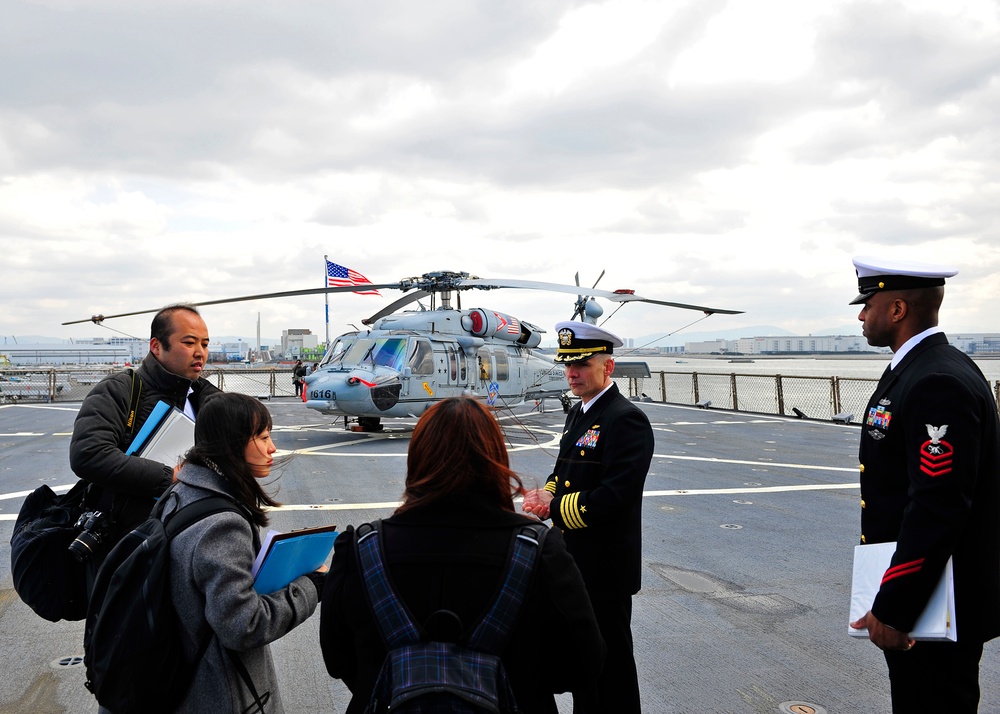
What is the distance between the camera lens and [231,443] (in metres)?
2.24

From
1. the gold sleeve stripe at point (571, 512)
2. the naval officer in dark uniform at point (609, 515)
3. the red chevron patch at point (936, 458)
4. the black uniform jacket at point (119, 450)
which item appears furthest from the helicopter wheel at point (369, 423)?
the red chevron patch at point (936, 458)

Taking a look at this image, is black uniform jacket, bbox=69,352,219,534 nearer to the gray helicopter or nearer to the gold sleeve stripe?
the gold sleeve stripe

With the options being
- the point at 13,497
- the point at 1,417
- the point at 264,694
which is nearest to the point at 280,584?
the point at 264,694

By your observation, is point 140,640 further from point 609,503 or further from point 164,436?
point 609,503

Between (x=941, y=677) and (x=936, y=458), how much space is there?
719mm

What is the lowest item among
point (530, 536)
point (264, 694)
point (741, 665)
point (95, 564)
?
point (741, 665)

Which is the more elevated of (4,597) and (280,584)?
(280,584)

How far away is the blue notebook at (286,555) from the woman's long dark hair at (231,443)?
145mm

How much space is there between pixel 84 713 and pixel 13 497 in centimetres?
Answer: 586

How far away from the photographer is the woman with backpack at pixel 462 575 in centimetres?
173

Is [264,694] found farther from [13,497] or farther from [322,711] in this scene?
[13,497]

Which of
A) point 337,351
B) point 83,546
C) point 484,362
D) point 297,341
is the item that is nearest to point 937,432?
point 83,546

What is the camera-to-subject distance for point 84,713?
3.29 meters

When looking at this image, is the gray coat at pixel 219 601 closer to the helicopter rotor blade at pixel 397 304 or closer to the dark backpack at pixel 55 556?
the dark backpack at pixel 55 556
